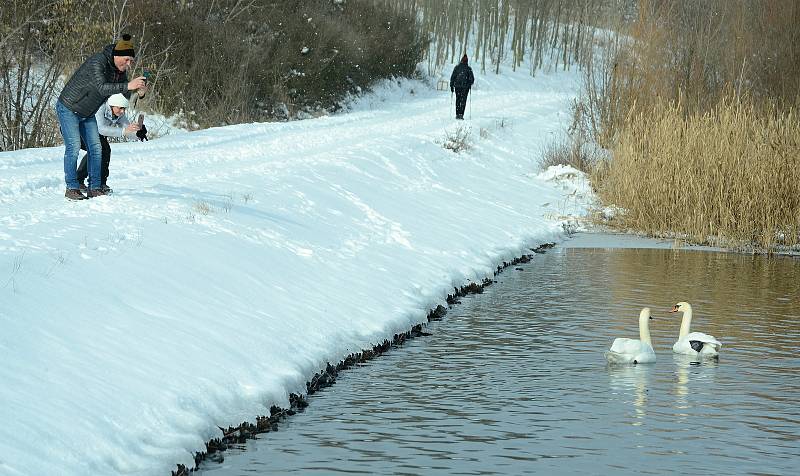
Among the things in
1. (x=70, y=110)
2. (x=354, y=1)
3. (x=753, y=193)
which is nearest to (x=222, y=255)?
(x=70, y=110)

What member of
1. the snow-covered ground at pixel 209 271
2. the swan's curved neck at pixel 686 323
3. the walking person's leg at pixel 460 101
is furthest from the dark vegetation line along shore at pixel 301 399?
the walking person's leg at pixel 460 101

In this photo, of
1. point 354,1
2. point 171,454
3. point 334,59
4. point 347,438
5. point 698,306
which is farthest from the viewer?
point 354,1

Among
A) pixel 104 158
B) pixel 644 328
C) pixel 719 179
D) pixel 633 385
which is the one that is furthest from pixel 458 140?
pixel 633 385

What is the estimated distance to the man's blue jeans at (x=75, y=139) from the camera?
12.8 m

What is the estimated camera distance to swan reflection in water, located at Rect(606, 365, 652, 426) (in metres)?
8.88

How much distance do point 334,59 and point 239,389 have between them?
3024 centimetres

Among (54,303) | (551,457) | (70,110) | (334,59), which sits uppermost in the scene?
(334,59)

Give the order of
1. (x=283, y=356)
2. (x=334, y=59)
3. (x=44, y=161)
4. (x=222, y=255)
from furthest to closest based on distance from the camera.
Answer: (x=334, y=59)
(x=44, y=161)
(x=222, y=255)
(x=283, y=356)

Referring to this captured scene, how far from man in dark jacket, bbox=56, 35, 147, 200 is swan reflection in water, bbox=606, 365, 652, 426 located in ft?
17.9

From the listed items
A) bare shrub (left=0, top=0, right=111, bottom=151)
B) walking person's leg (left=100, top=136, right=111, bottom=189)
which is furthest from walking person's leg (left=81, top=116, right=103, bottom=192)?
bare shrub (left=0, top=0, right=111, bottom=151)

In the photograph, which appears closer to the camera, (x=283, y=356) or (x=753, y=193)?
(x=283, y=356)

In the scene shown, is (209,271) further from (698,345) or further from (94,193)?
(698,345)

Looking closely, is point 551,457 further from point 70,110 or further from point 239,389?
point 70,110

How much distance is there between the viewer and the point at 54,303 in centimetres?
906
